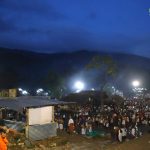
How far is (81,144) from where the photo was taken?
23.9 meters

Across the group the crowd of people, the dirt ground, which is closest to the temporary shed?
the dirt ground

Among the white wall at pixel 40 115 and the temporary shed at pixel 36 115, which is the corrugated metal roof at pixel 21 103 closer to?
the temporary shed at pixel 36 115

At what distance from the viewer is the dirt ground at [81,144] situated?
21.3 meters

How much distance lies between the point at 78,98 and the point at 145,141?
32835mm

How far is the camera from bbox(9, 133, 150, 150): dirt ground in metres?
21.3

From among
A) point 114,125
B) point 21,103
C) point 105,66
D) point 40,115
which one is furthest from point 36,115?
point 105,66

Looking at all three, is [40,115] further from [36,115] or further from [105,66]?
[105,66]

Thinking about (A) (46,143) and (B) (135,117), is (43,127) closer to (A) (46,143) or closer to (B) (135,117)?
(A) (46,143)

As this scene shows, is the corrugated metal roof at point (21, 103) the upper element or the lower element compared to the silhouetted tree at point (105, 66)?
lower

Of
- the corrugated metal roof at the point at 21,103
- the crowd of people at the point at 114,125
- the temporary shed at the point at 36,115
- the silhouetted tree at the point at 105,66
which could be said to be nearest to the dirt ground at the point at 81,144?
the temporary shed at the point at 36,115

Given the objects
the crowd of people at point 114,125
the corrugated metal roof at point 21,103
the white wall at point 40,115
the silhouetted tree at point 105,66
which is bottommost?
the crowd of people at point 114,125

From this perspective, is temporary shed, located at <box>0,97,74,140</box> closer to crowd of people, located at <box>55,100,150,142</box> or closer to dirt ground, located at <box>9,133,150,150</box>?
dirt ground, located at <box>9,133,150,150</box>

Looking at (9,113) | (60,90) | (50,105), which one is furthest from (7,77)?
(50,105)

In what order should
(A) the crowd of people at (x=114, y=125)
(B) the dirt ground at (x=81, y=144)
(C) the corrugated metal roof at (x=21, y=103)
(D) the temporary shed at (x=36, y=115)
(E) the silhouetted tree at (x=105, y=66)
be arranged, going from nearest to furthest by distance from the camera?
(B) the dirt ground at (x=81, y=144) → (C) the corrugated metal roof at (x=21, y=103) → (D) the temporary shed at (x=36, y=115) → (A) the crowd of people at (x=114, y=125) → (E) the silhouetted tree at (x=105, y=66)
